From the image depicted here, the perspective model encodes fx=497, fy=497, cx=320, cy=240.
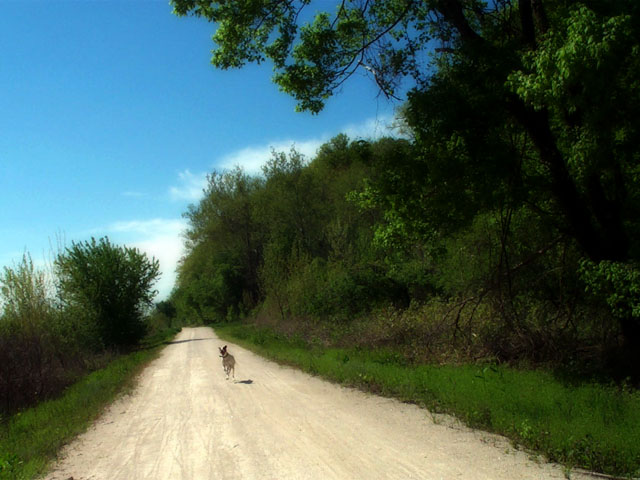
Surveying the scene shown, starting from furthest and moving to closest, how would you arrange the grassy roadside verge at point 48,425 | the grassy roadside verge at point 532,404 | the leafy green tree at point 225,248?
the leafy green tree at point 225,248 → the grassy roadside verge at point 48,425 → the grassy roadside verge at point 532,404

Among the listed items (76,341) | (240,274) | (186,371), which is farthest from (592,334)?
(240,274)

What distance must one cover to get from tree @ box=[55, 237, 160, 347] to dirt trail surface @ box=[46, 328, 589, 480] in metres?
21.8

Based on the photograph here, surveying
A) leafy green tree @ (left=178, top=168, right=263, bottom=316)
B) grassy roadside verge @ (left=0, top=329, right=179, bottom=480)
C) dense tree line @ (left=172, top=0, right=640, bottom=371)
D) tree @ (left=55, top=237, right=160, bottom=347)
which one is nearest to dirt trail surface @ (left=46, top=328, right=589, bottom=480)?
grassy roadside verge @ (left=0, top=329, right=179, bottom=480)

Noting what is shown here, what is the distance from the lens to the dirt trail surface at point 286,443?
587 cm

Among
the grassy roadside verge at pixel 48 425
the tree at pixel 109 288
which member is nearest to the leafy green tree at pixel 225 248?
the tree at pixel 109 288

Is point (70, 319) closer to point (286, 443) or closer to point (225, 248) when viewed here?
point (286, 443)

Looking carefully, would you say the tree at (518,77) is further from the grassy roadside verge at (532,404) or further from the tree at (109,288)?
the tree at (109,288)

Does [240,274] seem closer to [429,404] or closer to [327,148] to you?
[327,148]

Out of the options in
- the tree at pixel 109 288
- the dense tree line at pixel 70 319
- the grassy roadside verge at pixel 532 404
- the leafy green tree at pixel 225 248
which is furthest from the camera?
the leafy green tree at pixel 225 248

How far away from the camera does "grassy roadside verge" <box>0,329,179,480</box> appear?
24.2 ft

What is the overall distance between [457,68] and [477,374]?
249 inches

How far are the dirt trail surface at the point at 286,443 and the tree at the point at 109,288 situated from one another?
857 inches

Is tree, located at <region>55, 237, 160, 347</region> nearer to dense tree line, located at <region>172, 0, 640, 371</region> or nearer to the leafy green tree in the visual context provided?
the leafy green tree

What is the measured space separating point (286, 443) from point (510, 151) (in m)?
6.78
